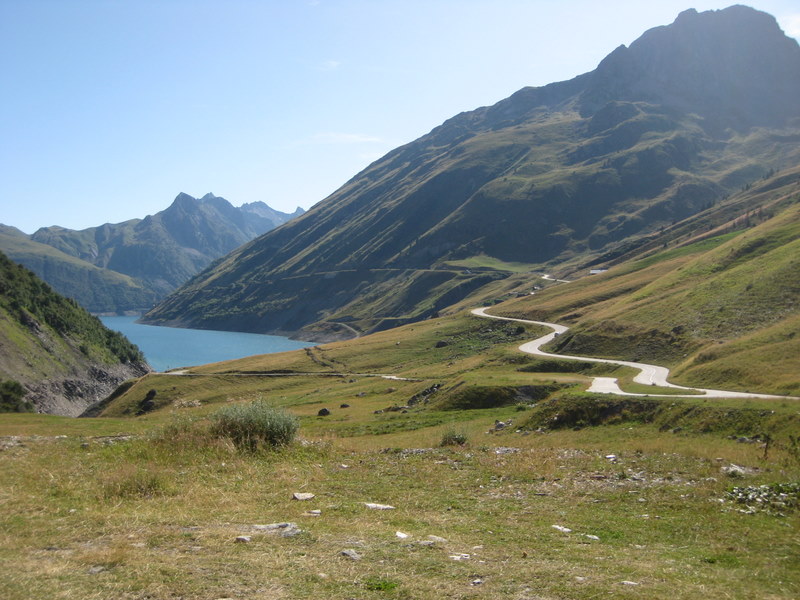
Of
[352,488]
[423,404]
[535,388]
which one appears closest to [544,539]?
[352,488]

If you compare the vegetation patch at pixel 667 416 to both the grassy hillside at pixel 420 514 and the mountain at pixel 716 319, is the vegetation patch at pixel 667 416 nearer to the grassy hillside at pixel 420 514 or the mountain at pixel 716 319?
the grassy hillside at pixel 420 514

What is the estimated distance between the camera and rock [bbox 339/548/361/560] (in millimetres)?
10891

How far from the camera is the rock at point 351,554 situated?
35.7 feet

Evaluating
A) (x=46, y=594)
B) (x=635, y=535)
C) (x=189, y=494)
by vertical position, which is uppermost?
(x=46, y=594)

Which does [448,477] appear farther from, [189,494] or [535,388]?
[535,388]

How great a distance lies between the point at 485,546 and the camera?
39.7 ft

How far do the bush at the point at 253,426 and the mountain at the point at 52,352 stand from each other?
74.3 metres

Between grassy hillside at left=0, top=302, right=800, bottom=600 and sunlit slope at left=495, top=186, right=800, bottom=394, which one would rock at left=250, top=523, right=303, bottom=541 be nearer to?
grassy hillside at left=0, top=302, right=800, bottom=600

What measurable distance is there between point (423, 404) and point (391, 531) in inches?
1699

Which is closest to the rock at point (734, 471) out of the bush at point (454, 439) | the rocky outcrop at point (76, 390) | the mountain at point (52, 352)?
the bush at point (454, 439)

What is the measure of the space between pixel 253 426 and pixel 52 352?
115 m

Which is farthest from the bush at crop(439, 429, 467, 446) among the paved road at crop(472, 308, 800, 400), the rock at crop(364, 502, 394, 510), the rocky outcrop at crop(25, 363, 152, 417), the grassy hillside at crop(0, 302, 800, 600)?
the rocky outcrop at crop(25, 363, 152, 417)

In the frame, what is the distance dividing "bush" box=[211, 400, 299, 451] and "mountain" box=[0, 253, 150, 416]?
244ft

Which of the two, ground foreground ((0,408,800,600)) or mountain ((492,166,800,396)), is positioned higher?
ground foreground ((0,408,800,600))
